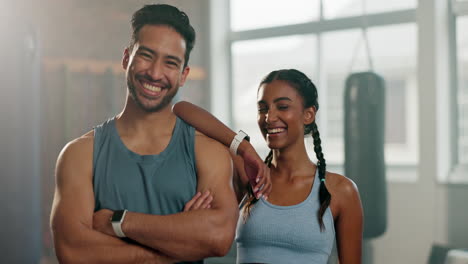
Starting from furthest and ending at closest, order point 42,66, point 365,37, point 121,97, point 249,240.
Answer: point 42,66 < point 121,97 < point 365,37 < point 249,240

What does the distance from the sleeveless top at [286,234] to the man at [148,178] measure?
16 centimetres

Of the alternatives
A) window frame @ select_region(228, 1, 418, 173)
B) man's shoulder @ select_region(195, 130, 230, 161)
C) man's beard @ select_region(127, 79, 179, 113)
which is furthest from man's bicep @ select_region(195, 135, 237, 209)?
window frame @ select_region(228, 1, 418, 173)

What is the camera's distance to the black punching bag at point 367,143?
266cm

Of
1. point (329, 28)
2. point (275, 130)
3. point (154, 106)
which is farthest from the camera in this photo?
point (329, 28)

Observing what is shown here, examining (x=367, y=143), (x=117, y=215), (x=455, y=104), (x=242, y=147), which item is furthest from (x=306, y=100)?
(x=455, y=104)

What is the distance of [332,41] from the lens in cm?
303

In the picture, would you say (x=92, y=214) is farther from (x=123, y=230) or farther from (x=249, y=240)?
(x=249, y=240)

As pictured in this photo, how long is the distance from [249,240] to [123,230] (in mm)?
378

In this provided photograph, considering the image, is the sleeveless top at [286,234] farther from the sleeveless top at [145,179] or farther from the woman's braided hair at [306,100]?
the sleeveless top at [145,179]

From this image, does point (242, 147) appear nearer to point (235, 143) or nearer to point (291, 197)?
point (235, 143)

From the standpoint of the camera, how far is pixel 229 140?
4.92 feet

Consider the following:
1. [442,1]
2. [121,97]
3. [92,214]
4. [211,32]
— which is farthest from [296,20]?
[92,214]

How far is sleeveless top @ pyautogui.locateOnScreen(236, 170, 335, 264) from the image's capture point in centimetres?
154

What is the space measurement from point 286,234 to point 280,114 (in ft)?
1.06
